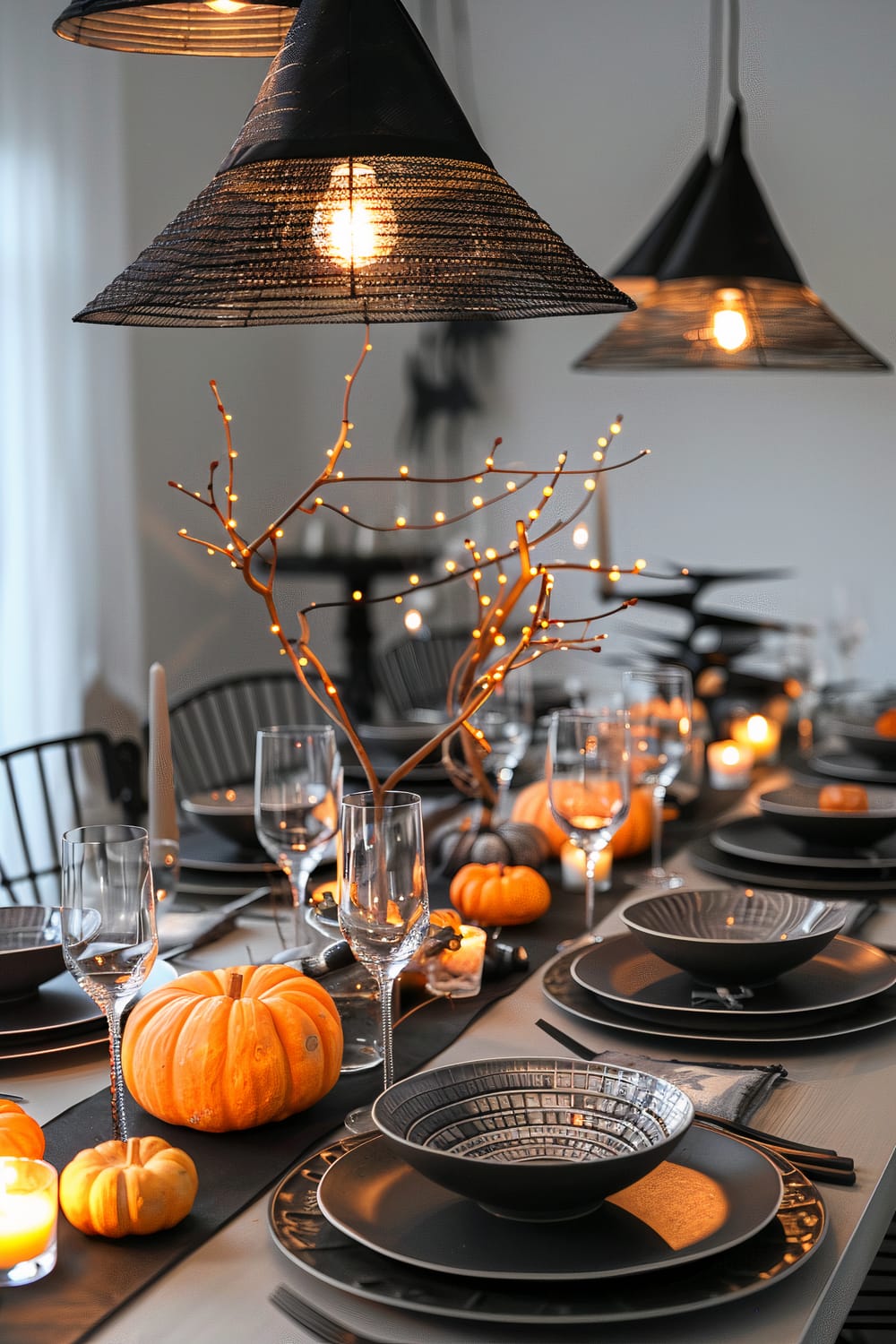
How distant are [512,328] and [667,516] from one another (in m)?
0.89

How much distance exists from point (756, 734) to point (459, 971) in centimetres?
141

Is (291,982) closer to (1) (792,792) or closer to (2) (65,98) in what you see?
(1) (792,792)

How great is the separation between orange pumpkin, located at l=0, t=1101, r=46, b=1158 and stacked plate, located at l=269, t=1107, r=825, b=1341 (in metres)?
0.17

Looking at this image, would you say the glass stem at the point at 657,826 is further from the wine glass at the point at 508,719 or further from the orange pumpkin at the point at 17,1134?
the orange pumpkin at the point at 17,1134

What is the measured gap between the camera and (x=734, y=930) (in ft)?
4.61

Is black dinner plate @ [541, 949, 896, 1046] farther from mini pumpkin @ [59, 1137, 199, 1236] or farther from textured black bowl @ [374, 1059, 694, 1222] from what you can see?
mini pumpkin @ [59, 1137, 199, 1236]

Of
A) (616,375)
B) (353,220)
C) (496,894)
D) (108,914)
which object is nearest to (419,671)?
(616,375)

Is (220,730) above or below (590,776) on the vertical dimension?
below

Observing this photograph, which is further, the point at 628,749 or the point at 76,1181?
the point at 628,749

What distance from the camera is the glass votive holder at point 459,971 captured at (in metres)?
1.30

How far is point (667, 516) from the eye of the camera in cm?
472

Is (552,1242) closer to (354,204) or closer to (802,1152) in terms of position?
(802,1152)

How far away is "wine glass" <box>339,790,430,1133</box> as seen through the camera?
98cm

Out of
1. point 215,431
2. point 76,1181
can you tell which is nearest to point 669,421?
point 215,431
